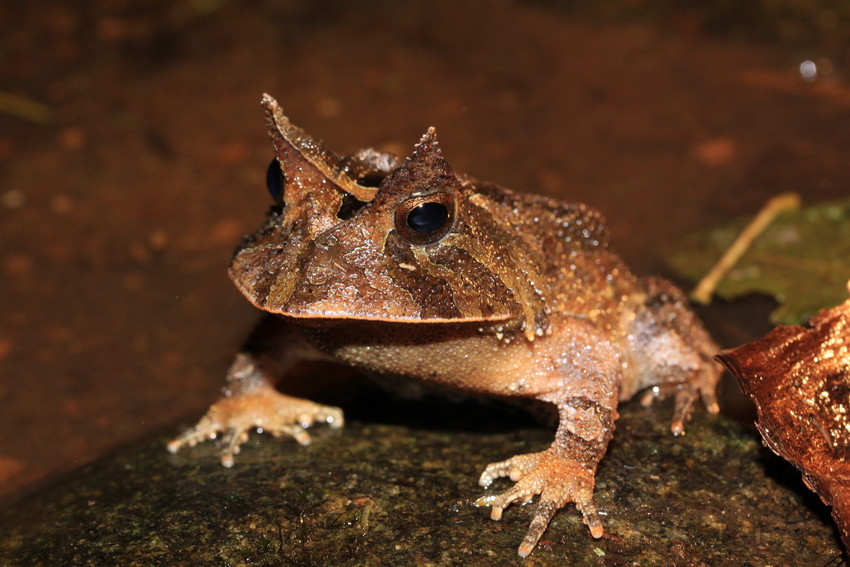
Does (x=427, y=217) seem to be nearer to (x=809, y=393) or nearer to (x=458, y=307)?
(x=458, y=307)

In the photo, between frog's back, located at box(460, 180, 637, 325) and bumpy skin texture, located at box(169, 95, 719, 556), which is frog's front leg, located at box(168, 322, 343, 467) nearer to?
bumpy skin texture, located at box(169, 95, 719, 556)

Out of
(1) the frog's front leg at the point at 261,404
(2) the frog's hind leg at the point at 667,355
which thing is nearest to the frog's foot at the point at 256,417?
(1) the frog's front leg at the point at 261,404

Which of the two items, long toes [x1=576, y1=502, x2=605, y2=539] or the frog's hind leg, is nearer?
long toes [x1=576, y1=502, x2=605, y2=539]

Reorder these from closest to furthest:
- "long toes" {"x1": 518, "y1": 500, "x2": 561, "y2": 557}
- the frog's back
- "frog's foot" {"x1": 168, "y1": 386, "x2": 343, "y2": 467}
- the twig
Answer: "long toes" {"x1": 518, "y1": 500, "x2": 561, "y2": 557}, the frog's back, "frog's foot" {"x1": 168, "y1": 386, "x2": 343, "y2": 467}, the twig

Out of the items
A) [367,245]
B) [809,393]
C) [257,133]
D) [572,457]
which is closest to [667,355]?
[809,393]

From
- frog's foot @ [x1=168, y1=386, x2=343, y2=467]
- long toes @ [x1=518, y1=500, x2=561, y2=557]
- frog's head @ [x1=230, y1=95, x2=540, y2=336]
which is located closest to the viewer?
long toes @ [x1=518, y1=500, x2=561, y2=557]

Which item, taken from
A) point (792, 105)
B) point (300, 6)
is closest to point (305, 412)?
point (792, 105)

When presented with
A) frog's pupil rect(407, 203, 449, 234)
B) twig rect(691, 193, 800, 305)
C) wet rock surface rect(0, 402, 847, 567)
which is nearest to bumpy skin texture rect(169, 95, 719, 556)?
frog's pupil rect(407, 203, 449, 234)
